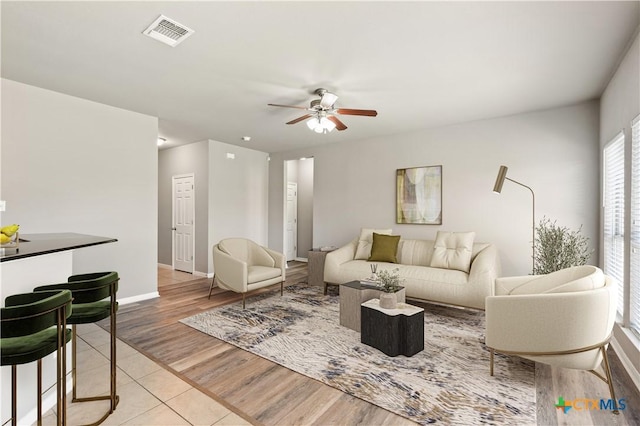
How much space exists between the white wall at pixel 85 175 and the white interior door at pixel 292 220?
3.72 m

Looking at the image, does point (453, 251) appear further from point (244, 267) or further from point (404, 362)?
point (244, 267)

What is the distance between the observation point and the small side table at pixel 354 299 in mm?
3350

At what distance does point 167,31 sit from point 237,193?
4.30m

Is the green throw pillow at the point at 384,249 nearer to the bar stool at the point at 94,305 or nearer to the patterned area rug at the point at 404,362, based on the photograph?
the patterned area rug at the point at 404,362

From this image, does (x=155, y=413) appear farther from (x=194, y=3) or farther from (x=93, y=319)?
(x=194, y=3)

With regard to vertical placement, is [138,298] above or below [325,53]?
below

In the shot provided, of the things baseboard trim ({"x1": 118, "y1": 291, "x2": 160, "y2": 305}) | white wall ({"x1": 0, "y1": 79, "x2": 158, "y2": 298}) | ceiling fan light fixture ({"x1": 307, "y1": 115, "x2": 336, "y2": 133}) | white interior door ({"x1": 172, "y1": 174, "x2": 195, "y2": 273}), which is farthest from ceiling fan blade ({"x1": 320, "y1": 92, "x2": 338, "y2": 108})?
white interior door ({"x1": 172, "y1": 174, "x2": 195, "y2": 273})

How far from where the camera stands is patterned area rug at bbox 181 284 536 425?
2.06m

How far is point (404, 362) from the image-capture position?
267cm

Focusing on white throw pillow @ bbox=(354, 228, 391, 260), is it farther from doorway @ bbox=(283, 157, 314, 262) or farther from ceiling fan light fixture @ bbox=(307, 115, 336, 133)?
doorway @ bbox=(283, 157, 314, 262)

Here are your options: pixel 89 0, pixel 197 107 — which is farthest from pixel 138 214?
pixel 89 0

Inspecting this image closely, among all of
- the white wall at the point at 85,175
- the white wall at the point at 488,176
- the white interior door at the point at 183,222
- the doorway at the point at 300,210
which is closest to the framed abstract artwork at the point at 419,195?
the white wall at the point at 488,176

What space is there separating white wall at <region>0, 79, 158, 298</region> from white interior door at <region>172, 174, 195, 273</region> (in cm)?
171

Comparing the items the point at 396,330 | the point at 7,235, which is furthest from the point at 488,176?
the point at 7,235
